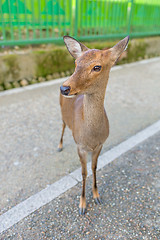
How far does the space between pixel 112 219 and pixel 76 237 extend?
0.44 meters

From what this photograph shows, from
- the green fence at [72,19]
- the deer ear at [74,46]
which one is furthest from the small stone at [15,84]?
the deer ear at [74,46]

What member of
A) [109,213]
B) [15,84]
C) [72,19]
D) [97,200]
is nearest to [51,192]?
[97,200]

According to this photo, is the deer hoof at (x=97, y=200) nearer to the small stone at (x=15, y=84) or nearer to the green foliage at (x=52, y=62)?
the small stone at (x=15, y=84)

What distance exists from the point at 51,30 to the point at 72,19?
674 mm

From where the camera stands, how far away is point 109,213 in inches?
92.2

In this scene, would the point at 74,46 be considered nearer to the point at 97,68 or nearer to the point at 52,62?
the point at 97,68

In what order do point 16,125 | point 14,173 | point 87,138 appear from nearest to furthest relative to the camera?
point 87,138 → point 14,173 → point 16,125

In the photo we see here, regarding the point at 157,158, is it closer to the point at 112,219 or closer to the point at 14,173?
the point at 112,219

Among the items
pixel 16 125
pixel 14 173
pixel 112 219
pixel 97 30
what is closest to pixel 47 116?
pixel 16 125

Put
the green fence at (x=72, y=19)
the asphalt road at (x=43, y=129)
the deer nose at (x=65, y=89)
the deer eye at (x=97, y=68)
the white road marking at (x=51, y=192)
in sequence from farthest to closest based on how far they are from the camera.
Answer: the green fence at (x=72, y=19)
the asphalt road at (x=43, y=129)
the white road marking at (x=51, y=192)
the deer eye at (x=97, y=68)
the deer nose at (x=65, y=89)

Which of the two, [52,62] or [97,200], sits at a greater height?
[52,62]

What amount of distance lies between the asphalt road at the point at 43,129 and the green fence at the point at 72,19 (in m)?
1.56

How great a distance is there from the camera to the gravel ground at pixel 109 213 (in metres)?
2.12

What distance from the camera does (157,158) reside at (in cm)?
320
